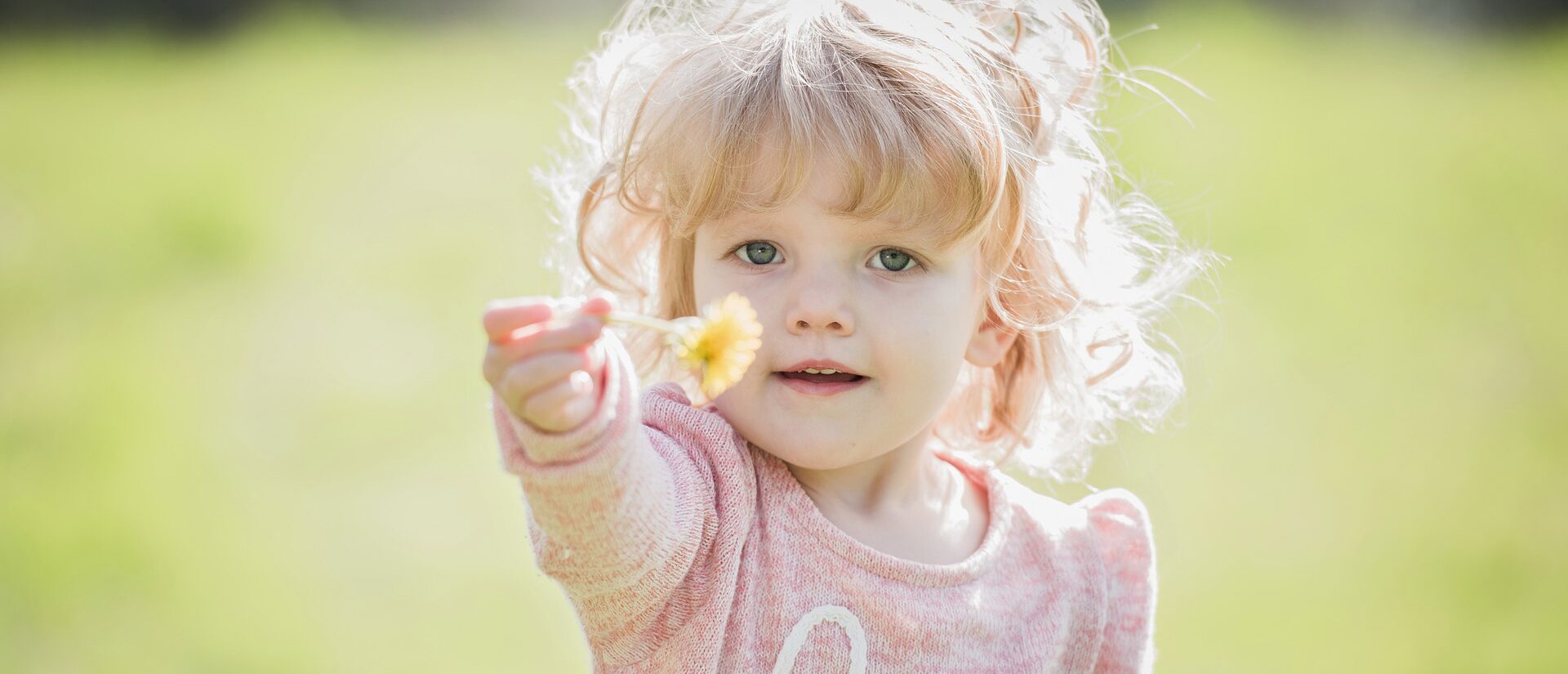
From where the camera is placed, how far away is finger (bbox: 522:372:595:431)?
103cm

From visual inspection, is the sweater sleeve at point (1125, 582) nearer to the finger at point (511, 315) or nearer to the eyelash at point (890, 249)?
the eyelash at point (890, 249)

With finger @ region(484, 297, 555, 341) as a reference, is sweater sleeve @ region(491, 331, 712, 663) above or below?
below

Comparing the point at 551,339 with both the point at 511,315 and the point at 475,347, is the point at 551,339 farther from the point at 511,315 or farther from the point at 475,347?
the point at 475,347

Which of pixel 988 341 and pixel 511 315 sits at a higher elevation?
pixel 511 315

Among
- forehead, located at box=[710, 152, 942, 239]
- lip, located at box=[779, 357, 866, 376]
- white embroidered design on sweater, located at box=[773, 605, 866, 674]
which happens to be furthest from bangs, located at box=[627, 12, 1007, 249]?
white embroidered design on sweater, located at box=[773, 605, 866, 674]

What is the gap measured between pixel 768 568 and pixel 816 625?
0.07m

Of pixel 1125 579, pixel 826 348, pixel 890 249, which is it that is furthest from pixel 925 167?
pixel 1125 579

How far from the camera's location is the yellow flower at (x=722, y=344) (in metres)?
1.09

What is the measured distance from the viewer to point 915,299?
1403 millimetres

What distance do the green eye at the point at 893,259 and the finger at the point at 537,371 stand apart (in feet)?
1.47

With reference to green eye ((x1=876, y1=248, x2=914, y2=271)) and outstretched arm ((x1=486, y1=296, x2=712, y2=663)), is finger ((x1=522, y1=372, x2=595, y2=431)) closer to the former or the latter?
outstretched arm ((x1=486, y1=296, x2=712, y2=663))

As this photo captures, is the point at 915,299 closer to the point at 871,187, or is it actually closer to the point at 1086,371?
the point at 871,187

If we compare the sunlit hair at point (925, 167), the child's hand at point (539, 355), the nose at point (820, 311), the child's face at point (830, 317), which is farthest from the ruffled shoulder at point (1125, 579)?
the child's hand at point (539, 355)

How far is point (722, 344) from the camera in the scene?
1.09 meters
